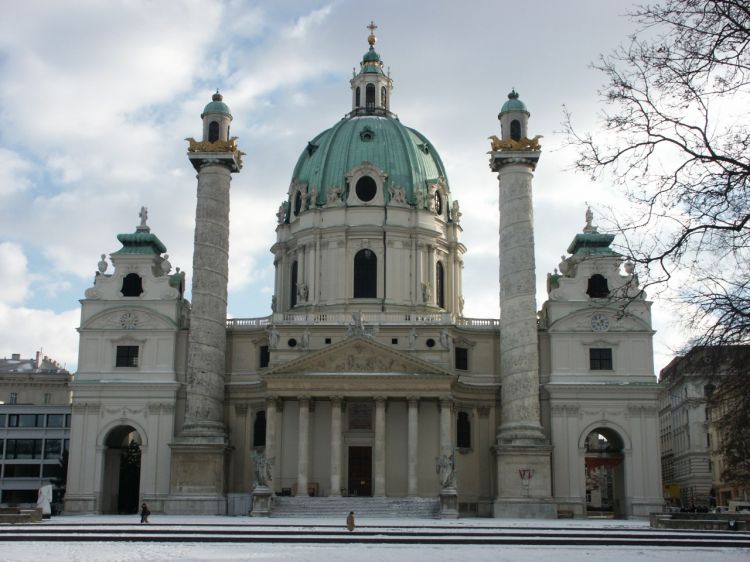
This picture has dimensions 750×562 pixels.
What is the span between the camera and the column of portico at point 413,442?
58625mm

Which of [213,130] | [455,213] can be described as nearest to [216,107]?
[213,130]

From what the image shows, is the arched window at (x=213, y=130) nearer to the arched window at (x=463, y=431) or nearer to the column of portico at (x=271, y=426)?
the column of portico at (x=271, y=426)

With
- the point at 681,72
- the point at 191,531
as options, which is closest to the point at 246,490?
the point at 191,531

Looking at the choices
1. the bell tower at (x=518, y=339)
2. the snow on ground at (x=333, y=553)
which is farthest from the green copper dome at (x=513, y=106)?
the snow on ground at (x=333, y=553)

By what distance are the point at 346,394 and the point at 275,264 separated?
684 inches

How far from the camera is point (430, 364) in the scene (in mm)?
60062

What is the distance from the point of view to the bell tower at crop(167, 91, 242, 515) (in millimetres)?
59031

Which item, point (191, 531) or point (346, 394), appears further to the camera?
point (346, 394)

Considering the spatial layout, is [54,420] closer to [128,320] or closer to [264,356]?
[128,320]

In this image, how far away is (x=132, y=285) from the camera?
65.4m

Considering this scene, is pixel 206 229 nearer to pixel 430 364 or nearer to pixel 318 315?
pixel 318 315

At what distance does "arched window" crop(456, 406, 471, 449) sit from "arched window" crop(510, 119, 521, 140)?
17451 millimetres

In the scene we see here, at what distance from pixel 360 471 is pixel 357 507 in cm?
712

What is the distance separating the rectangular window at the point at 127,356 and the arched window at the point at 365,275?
14980 millimetres
